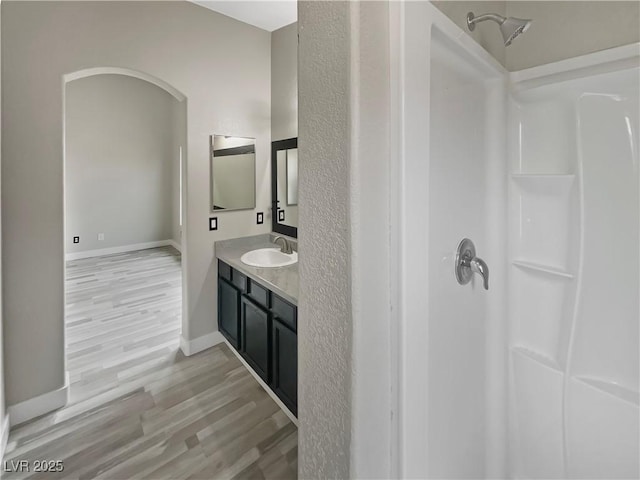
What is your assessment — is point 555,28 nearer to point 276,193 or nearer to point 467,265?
point 467,265

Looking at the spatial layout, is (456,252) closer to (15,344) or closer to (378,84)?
(378,84)

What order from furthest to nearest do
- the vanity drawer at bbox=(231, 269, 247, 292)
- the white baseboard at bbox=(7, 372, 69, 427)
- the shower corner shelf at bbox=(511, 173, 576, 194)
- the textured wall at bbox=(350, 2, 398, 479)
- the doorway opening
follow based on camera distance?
the doorway opening < the vanity drawer at bbox=(231, 269, 247, 292) < the white baseboard at bbox=(7, 372, 69, 427) < the shower corner shelf at bbox=(511, 173, 576, 194) < the textured wall at bbox=(350, 2, 398, 479)

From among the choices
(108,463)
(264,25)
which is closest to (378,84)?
(108,463)

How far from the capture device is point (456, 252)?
1.06 metres

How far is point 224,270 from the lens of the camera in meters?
2.73

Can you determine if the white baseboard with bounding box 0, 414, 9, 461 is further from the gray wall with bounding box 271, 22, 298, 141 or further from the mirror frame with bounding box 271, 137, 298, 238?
the gray wall with bounding box 271, 22, 298, 141

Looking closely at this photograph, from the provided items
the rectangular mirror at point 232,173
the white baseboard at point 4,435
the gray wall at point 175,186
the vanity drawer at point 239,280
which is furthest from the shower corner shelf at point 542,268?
the gray wall at point 175,186

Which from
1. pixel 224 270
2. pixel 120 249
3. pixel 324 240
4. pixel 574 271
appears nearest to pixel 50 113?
pixel 224 270

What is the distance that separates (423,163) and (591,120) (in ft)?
2.96

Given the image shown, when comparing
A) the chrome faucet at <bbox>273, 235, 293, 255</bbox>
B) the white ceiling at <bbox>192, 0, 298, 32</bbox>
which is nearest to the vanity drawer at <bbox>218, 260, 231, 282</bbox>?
the chrome faucet at <bbox>273, 235, 293, 255</bbox>

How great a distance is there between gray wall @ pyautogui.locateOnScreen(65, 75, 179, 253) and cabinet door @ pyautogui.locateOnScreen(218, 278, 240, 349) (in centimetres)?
427

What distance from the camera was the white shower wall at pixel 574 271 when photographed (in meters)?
1.13

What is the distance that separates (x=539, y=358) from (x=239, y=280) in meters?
1.90

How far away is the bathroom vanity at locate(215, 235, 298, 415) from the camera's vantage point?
73.9 inches
